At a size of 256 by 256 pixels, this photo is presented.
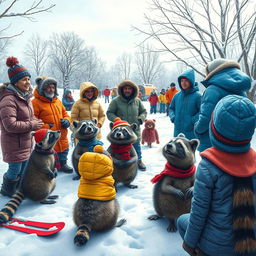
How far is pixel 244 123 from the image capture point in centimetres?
136

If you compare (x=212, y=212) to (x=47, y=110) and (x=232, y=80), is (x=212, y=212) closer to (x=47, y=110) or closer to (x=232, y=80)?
(x=232, y=80)

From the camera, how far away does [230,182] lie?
1452 mm

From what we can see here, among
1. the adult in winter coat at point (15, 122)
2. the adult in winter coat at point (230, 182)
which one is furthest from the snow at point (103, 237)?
the adult in winter coat at point (230, 182)

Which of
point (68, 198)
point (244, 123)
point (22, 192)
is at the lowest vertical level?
point (68, 198)

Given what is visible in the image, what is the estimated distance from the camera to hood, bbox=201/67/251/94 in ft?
8.95

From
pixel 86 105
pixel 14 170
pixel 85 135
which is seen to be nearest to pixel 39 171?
pixel 14 170

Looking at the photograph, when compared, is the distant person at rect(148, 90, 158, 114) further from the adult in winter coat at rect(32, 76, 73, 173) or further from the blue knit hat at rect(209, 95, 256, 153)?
the blue knit hat at rect(209, 95, 256, 153)

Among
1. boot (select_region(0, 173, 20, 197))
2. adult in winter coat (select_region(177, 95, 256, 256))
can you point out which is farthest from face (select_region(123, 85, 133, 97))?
adult in winter coat (select_region(177, 95, 256, 256))

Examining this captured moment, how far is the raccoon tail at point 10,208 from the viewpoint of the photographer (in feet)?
9.17

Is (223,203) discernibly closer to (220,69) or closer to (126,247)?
(126,247)

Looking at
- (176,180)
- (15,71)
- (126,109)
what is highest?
(15,71)

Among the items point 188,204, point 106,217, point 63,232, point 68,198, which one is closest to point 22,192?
point 68,198

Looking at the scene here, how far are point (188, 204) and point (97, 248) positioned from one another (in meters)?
1.12

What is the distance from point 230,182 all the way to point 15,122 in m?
2.91
